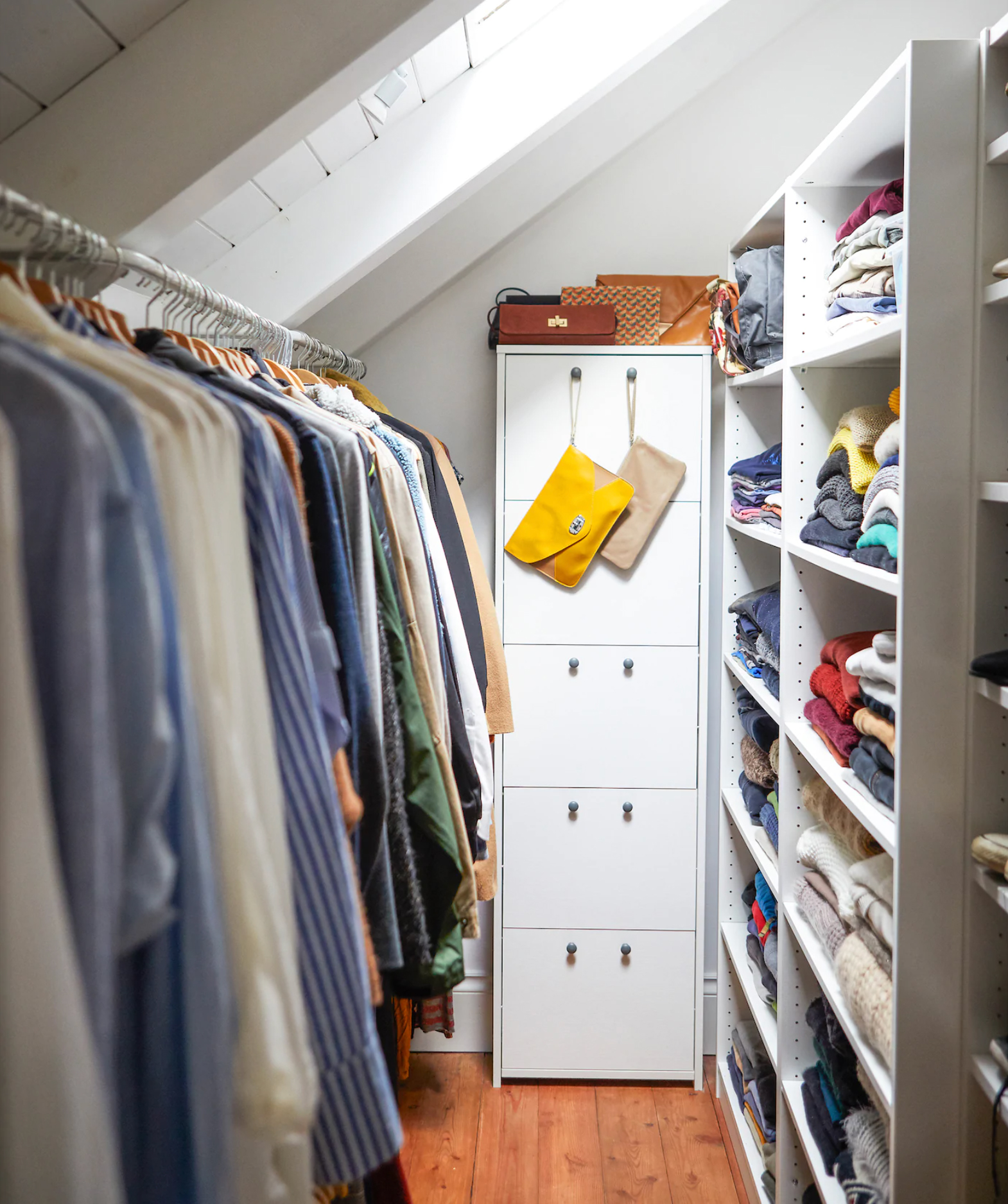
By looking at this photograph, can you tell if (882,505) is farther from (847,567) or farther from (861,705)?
(861,705)

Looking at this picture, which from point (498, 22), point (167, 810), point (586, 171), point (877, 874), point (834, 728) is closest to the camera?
point (167, 810)

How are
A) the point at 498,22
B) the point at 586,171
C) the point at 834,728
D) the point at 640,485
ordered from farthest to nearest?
1. the point at 586,171
2. the point at 640,485
3. the point at 498,22
4. the point at 834,728

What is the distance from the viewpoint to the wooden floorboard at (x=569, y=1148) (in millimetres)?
2111

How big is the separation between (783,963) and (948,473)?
1.05 metres

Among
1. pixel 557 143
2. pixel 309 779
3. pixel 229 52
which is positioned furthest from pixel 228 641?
pixel 557 143

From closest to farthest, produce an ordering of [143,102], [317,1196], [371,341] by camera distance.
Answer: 1. [317,1196]
2. [143,102]
3. [371,341]

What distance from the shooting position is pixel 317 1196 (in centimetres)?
85

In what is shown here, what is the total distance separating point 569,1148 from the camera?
2262 mm

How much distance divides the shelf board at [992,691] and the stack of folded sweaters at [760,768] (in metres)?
0.79

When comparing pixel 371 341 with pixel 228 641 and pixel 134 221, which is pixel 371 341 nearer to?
pixel 134 221

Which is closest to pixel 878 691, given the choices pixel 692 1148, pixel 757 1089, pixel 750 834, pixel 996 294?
pixel 996 294

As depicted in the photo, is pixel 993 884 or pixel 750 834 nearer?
pixel 993 884

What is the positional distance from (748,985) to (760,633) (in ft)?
2.66

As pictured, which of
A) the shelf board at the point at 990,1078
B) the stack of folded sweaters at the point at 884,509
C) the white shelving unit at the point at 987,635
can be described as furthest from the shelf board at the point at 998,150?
the shelf board at the point at 990,1078
